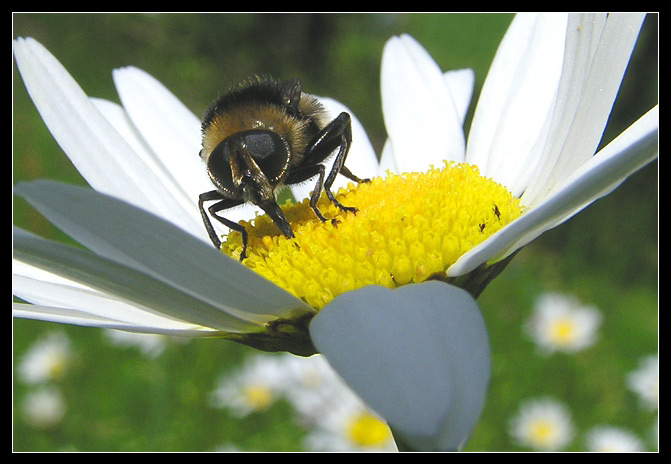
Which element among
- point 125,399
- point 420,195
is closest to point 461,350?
point 420,195

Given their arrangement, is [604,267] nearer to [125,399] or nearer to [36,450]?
[125,399]

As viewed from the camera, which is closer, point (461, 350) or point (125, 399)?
point (461, 350)

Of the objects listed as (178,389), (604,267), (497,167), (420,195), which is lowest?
(420,195)

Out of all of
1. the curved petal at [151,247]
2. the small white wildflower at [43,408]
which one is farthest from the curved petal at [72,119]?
the small white wildflower at [43,408]

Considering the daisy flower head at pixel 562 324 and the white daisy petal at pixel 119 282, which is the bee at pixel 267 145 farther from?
the daisy flower head at pixel 562 324

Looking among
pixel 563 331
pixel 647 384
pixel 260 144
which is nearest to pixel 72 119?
pixel 260 144

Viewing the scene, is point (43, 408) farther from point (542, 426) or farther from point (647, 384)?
point (647, 384)
